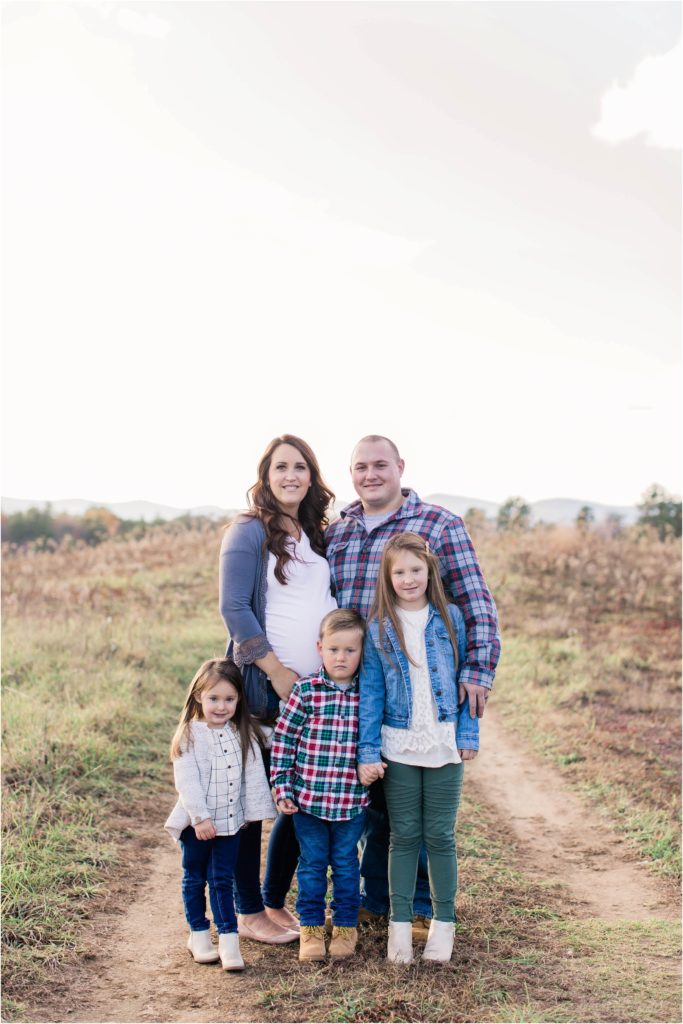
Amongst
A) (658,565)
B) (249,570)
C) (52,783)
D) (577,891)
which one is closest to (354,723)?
(249,570)

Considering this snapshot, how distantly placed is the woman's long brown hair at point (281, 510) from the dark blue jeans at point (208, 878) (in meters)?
1.30

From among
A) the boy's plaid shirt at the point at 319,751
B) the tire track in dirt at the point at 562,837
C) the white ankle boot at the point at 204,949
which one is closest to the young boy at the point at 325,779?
the boy's plaid shirt at the point at 319,751

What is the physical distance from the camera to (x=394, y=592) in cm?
411

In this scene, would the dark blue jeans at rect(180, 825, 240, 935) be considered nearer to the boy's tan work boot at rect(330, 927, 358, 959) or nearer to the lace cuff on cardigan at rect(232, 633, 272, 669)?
the boy's tan work boot at rect(330, 927, 358, 959)

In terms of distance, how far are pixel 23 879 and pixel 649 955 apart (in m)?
3.36

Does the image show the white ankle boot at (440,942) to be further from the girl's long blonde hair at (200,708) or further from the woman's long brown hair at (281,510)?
the woman's long brown hair at (281,510)

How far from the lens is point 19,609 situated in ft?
38.1

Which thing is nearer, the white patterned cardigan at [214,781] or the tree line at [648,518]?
the white patterned cardigan at [214,781]

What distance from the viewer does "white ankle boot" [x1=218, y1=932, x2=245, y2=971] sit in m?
4.02

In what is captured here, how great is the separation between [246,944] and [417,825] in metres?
1.11

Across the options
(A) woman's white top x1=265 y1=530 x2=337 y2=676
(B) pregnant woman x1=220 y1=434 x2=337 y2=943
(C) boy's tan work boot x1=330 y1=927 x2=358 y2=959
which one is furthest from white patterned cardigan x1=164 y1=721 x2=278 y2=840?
(C) boy's tan work boot x1=330 y1=927 x2=358 y2=959

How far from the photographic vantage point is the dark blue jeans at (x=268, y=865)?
4312 millimetres

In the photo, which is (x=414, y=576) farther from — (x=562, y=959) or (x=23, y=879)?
(x=23, y=879)

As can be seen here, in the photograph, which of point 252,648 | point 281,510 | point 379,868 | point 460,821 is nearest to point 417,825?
point 379,868
